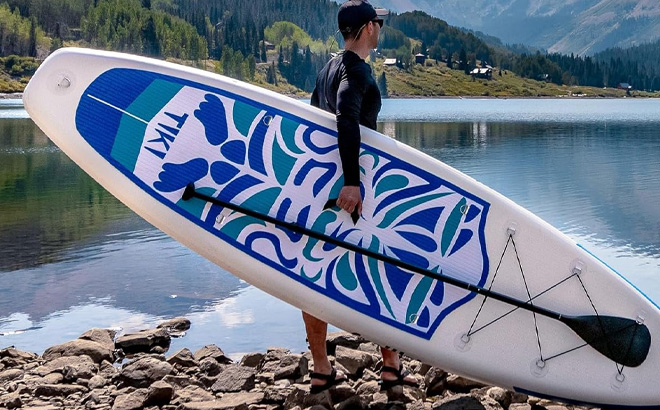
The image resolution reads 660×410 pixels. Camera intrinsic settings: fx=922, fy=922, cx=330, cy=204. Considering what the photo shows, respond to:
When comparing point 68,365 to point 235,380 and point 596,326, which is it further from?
point 596,326

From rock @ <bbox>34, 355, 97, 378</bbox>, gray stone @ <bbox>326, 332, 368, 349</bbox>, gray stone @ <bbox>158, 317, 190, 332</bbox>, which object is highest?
rock @ <bbox>34, 355, 97, 378</bbox>

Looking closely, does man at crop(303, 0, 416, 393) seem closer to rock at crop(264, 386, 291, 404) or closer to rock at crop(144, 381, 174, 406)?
rock at crop(264, 386, 291, 404)

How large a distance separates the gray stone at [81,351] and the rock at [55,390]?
94cm

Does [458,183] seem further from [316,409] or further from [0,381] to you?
[0,381]

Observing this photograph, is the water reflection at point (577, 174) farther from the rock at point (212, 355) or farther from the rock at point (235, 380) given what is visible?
the rock at point (235, 380)

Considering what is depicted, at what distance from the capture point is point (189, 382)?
6238 mm

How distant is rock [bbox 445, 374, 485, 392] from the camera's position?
19.8 ft

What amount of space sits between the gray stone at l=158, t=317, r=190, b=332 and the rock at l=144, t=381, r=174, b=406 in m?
2.81

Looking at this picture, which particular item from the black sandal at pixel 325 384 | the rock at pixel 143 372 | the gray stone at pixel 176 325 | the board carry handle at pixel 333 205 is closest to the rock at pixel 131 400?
the rock at pixel 143 372

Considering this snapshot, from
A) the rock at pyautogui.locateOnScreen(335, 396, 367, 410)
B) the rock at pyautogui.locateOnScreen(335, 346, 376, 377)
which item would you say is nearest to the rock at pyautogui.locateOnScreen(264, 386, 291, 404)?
the rock at pyautogui.locateOnScreen(335, 396, 367, 410)

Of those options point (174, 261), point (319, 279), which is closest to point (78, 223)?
point (174, 261)

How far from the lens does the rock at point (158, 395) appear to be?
5594mm

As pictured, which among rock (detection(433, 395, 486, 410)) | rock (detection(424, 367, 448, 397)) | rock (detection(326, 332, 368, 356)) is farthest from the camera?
rock (detection(326, 332, 368, 356))

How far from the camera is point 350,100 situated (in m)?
5.33
